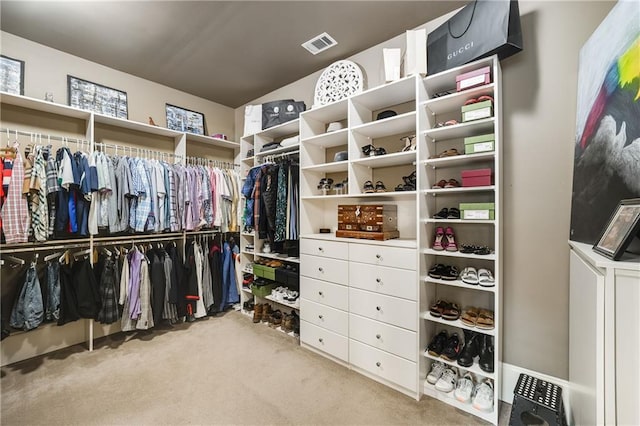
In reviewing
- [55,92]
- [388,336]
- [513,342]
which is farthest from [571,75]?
[55,92]

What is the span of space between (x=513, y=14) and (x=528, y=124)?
653 mm

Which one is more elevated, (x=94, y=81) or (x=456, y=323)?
(x=94, y=81)

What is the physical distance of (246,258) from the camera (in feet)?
10.7

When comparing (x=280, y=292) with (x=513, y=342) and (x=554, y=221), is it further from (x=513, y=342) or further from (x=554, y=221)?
(x=554, y=221)

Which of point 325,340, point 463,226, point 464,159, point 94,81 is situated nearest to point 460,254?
point 463,226

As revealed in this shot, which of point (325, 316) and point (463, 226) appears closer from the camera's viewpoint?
point (463, 226)

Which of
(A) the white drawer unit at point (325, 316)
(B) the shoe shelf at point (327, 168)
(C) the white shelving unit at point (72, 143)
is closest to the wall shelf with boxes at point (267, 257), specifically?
(A) the white drawer unit at point (325, 316)

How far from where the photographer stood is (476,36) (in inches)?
63.6

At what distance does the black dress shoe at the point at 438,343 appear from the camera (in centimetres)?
176

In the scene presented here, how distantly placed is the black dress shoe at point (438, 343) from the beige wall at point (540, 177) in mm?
381

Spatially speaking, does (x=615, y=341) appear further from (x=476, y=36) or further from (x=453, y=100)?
(x=476, y=36)

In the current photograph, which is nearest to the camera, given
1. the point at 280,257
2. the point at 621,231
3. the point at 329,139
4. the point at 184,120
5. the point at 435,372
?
the point at 621,231

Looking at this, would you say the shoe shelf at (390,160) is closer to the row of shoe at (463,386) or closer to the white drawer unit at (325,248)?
the white drawer unit at (325,248)

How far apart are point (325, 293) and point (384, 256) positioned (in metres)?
0.68
